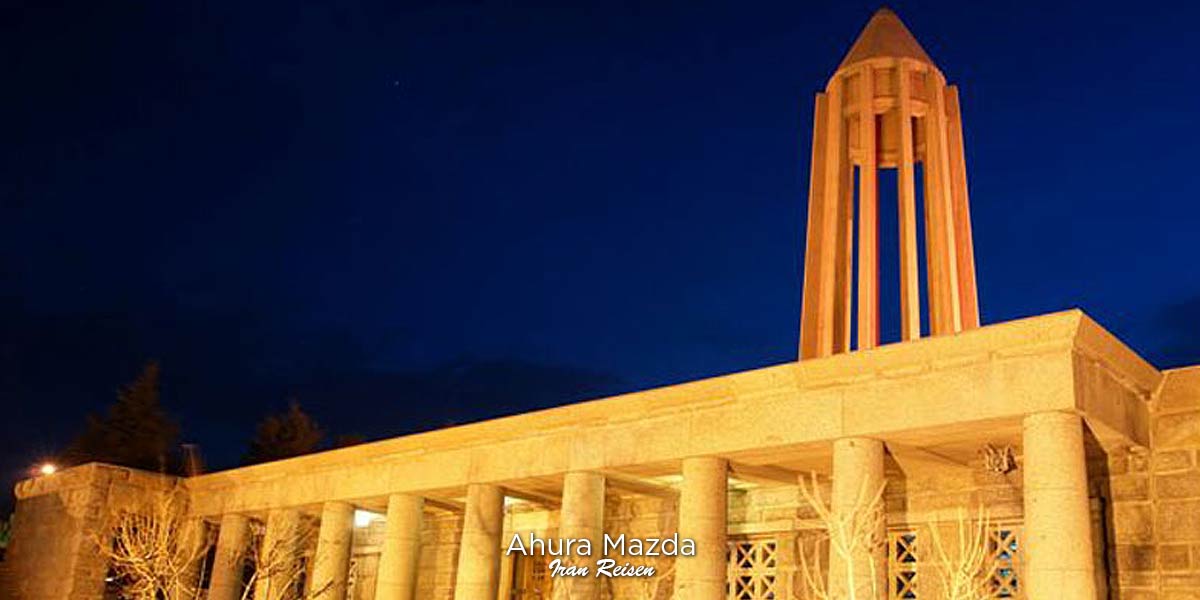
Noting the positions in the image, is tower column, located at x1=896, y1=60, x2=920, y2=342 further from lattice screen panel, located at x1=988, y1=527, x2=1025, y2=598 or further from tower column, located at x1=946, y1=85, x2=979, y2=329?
lattice screen panel, located at x1=988, y1=527, x2=1025, y2=598

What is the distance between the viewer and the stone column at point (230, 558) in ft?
74.9

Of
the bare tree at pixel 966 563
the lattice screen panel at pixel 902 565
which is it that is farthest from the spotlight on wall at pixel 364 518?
the bare tree at pixel 966 563

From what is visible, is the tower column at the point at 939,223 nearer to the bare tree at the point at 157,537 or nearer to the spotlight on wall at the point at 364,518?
the spotlight on wall at the point at 364,518

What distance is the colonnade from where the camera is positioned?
38.1 ft

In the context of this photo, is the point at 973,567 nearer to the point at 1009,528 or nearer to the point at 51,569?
the point at 1009,528

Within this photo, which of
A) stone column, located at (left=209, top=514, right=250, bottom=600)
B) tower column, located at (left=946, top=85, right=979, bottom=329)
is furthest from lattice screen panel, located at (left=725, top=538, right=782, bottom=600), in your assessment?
stone column, located at (left=209, top=514, right=250, bottom=600)

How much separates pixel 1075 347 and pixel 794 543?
6682 millimetres

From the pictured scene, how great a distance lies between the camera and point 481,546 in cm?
1805

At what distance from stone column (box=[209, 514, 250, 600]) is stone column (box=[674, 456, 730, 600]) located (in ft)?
38.1

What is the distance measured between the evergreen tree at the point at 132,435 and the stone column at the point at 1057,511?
3224 cm

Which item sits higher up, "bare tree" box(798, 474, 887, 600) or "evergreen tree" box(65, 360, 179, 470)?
"evergreen tree" box(65, 360, 179, 470)

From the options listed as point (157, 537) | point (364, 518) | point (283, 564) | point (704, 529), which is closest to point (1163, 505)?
point (704, 529)

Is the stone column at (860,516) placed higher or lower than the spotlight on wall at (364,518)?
lower

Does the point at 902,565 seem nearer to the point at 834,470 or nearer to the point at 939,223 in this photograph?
the point at 834,470
